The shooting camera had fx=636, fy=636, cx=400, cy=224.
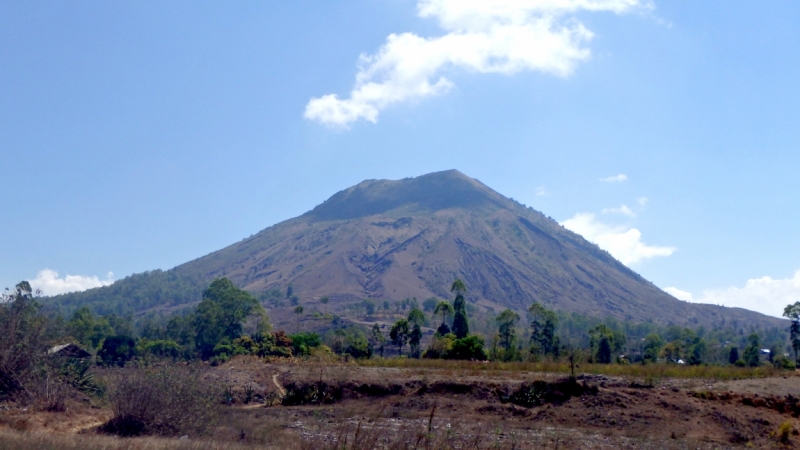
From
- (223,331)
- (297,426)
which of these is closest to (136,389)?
(297,426)

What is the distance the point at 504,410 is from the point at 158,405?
12232mm

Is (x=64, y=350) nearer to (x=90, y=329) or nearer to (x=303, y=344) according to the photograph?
(x=303, y=344)

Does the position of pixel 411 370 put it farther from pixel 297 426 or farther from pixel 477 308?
pixel 477 308

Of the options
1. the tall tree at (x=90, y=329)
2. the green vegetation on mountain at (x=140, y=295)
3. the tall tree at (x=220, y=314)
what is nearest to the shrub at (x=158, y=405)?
the tall tree at (x=220, y=314)

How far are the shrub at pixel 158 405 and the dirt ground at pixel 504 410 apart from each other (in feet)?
1.98

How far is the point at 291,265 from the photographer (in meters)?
192

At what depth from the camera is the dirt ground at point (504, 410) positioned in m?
15.7

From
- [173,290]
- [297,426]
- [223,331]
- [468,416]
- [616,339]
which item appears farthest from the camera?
[173,290]

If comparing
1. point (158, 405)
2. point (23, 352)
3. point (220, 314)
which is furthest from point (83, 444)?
point (220, 314)

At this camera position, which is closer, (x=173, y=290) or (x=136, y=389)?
(x=136, y=389)

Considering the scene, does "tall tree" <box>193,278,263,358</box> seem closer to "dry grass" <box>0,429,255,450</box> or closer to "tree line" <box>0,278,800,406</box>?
"tree line" <box>0,278,800,406</box>

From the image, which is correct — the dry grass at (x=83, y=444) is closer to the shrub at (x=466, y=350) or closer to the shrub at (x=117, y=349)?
the shrub at (x=117, y=349)

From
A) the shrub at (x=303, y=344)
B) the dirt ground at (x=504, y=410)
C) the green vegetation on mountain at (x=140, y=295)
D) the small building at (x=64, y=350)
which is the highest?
the green vegetation on mountain at (x=140, y=295)

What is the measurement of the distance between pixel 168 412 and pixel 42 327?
265 inches
